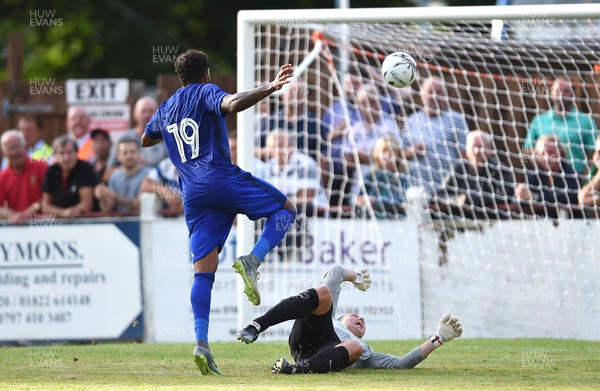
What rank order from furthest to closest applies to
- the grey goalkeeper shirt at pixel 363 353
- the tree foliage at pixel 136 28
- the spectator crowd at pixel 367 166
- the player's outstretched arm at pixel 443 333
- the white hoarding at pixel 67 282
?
the tree foliage at pixel 136 28 → the white hoarding at pixel 67 282 → the spectator crowd at pixel 367 166 → the grey goalkeeper shirt at pixel 363 353 → the player's outstretched arm at pixel 443 333

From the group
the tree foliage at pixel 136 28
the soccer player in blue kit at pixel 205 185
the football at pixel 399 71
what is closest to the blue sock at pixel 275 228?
the soccer player in blue kit at pixel 205 185

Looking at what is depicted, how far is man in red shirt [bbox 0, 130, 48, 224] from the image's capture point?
15.6 meters

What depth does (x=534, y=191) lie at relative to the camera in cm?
1388

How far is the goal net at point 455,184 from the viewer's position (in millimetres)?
13656

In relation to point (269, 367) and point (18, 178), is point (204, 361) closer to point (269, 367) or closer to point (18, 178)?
point (269, 367)

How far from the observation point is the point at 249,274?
9008mm

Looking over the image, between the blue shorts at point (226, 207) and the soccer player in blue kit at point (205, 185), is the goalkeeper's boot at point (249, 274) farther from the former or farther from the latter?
the blue shorts at point (226, 207)

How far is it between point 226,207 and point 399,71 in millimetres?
2273

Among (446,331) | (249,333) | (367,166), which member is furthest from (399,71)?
(367,166)

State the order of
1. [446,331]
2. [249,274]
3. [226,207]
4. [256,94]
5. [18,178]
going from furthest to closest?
[18,178] → [226,207] → [446,331] → [249,274] → [256,94]

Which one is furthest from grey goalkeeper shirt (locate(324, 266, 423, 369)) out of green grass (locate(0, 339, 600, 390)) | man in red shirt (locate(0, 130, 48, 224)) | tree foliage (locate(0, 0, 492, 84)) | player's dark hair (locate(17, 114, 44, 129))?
tree foliage (locate(0, 0, 492, 84))

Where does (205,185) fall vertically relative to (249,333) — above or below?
above

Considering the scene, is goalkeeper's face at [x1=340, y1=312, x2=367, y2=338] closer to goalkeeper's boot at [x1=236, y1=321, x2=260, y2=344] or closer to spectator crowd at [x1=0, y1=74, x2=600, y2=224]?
goalkeeper's boot at [x1=236, y1=321, x2=260, y2=344]

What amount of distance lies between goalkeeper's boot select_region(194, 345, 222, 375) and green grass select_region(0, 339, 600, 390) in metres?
0.08
